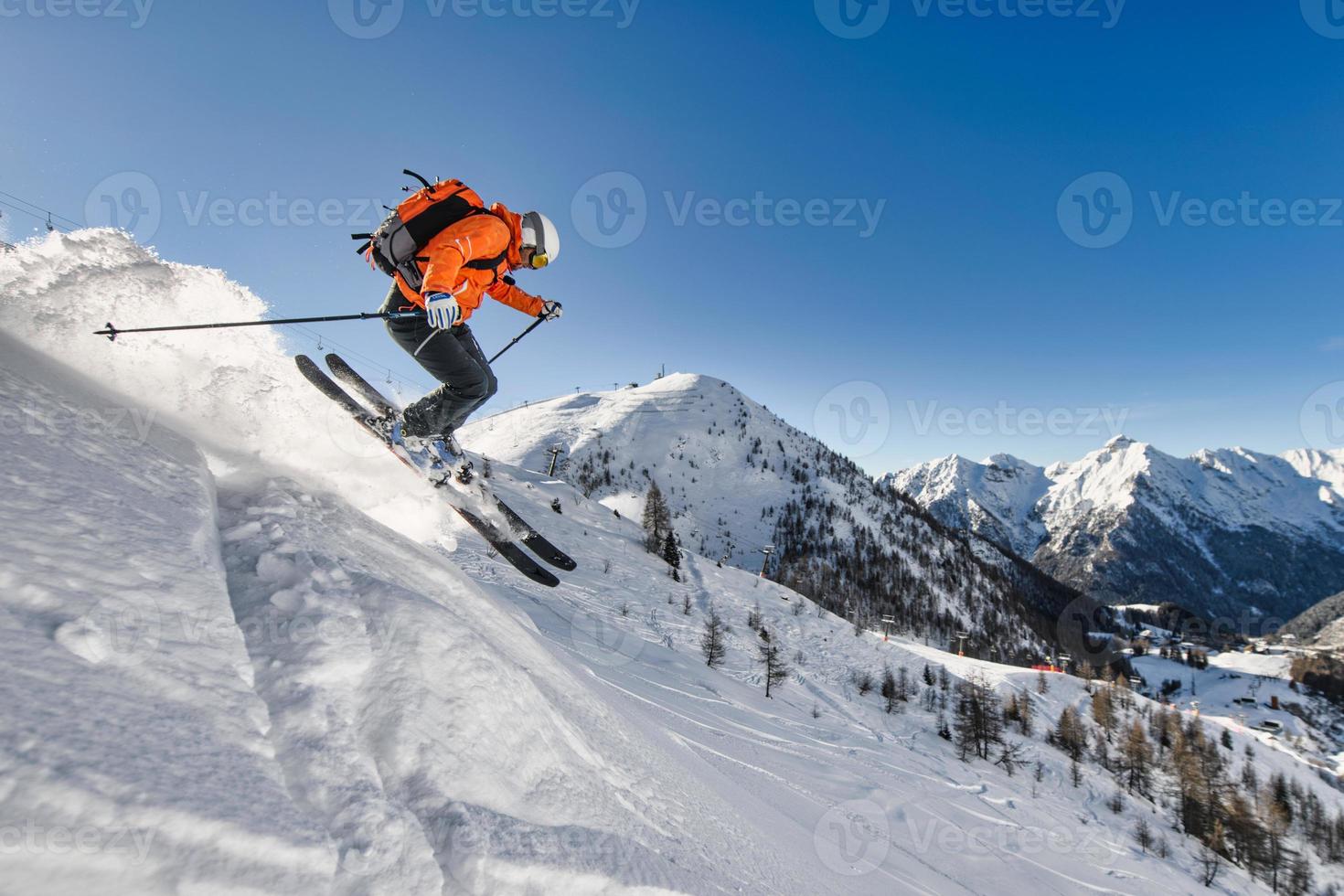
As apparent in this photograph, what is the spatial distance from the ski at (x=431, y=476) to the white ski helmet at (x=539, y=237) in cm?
435

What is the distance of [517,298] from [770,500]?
147 m

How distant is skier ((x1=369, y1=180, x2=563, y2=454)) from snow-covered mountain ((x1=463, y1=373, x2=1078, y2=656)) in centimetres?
10135

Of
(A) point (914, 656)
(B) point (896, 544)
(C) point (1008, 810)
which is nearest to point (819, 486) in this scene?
(B) point (896, 544)

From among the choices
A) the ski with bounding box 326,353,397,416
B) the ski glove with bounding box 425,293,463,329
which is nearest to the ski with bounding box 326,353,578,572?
the ski with bounding box 326,353,397,416

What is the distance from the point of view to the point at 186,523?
348 cm

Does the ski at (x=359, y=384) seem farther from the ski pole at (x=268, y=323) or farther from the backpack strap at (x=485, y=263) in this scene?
the backpack strap at (x=485, y=263)

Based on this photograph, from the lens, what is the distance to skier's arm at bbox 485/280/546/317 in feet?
25.8

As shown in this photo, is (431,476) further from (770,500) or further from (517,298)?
(770,500)

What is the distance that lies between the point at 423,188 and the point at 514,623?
549cm

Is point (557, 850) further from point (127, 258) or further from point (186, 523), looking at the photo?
point (127, 258)

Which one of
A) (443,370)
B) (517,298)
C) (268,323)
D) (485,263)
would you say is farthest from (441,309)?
(268,323)

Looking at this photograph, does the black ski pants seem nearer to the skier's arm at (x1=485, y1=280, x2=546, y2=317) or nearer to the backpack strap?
the skier's arm at (x1=485, y1=280, x2=546, y2=317)

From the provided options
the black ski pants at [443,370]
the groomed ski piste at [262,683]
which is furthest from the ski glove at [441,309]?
the groomed ski piste at [262,683]

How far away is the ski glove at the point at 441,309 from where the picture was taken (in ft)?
19.4
